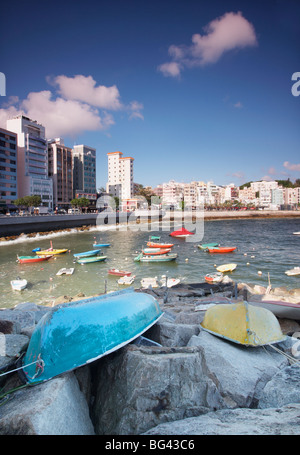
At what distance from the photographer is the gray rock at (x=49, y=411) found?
3.24 metres

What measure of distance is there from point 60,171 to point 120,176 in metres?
40.7

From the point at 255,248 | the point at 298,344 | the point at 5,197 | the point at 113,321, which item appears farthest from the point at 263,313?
the point at 5,197

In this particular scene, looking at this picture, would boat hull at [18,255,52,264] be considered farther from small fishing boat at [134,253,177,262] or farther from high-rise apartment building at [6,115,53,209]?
high-rise apartment building at [6,115,53,209]

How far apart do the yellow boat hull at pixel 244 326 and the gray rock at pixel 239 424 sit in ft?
5.53

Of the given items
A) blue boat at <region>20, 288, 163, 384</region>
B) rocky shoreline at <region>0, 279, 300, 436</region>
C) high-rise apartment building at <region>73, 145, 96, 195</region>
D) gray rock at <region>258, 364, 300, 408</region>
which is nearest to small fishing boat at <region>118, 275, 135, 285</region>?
blue boat at <region>20, 288, 163, 384</region>

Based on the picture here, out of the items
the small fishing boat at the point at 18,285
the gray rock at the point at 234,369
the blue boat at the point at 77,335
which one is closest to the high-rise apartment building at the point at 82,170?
the small fishing boat at the point at 18,285

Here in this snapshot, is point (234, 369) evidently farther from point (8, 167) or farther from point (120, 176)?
point (120, 176)

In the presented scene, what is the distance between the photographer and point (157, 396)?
156 inches

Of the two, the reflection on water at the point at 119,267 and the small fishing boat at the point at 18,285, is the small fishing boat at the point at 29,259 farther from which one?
the small fishing boat at the point at 18,285

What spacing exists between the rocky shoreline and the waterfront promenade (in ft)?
181

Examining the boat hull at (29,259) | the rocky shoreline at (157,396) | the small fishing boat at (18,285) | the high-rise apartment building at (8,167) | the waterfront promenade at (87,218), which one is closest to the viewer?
the rocky shoreline at (157,396)

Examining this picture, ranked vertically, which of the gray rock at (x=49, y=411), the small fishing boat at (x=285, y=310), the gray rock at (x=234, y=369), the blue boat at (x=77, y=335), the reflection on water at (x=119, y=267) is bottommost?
the reflection on water at (x=119, y=267)

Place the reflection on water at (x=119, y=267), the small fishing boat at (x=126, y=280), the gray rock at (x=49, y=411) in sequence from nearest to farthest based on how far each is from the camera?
1. the gray rock at (x=49, y=411)
2. the reflection on water at (x=119, y=267)
3. the small fishing boat at (x=126, y=280)

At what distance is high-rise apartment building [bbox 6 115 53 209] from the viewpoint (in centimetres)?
8062
